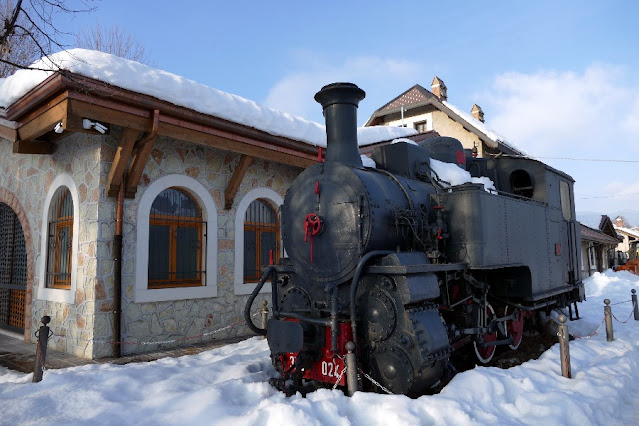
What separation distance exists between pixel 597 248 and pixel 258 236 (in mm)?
24225

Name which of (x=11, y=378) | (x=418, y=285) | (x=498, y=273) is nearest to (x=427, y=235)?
(x=418, y=285)

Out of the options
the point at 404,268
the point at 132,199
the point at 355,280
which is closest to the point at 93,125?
the point at 132,199

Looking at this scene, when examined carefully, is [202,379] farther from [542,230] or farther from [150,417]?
[542,230]

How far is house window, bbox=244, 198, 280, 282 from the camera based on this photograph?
809 centimetres

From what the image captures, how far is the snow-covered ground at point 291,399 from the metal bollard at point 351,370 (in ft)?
0.46

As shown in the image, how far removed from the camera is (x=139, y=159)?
6.07 metres

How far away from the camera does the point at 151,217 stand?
6.67 metres

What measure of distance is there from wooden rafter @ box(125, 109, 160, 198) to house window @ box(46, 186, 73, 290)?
1349 millimetres

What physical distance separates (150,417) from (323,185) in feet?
8.23

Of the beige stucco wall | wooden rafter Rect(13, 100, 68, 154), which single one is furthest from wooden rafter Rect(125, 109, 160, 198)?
the beige stucco wall

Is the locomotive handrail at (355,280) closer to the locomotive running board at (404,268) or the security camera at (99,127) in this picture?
the locomotive running board at (404,268)

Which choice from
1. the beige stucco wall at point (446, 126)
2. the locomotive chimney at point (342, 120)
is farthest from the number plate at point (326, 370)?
the beige stucco wall at point (446, 126)

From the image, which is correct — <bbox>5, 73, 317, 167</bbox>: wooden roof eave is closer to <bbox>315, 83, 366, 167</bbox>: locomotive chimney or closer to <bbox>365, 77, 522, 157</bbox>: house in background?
<bbox>315, 83, 366, 167</bbox>: locomotive chimney

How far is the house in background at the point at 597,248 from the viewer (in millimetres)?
20447
